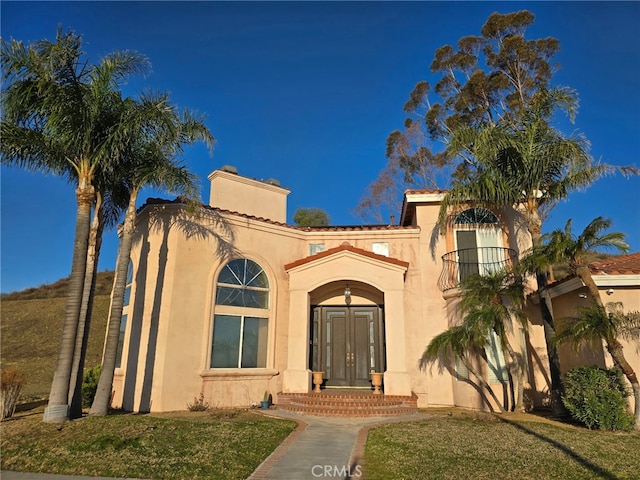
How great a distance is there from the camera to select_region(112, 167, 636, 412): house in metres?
12.9

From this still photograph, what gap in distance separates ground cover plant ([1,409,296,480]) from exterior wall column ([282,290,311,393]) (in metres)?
3.12

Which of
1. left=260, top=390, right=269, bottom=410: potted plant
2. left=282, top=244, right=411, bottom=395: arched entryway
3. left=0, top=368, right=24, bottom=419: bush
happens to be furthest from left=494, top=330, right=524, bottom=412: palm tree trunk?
left=0, top=368, right=24, bottom=419: bush

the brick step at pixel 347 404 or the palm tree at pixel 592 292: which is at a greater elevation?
the palm tree at pixel 592 292

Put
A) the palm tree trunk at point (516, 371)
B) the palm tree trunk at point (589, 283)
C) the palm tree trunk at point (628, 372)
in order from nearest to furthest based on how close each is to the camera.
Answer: the palm tree trunk at point (628, 372) < the palm tree trunk at point (589, 283) < the palm tree trunk at point (516, 371)

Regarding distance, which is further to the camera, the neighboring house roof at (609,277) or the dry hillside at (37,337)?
the dry hillside at (37,337)

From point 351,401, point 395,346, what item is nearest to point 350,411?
point 351,401

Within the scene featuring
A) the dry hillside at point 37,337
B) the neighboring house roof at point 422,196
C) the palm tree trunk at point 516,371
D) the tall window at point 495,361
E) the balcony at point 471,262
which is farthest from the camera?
the dry hillside at point 37,337

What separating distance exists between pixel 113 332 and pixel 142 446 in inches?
163

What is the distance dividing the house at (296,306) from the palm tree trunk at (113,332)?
Answer: 5.90 feet

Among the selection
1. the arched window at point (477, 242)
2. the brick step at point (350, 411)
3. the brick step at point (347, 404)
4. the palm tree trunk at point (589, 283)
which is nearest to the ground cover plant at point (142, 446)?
the brick step at point (350, 411)

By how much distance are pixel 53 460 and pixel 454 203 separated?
12.4 m

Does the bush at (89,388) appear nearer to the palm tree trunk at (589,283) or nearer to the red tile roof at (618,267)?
the palm tree trunk at (589,283)

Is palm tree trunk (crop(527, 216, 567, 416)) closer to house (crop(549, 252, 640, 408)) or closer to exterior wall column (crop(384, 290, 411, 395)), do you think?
house (crop(549, 252, 640, 408))
